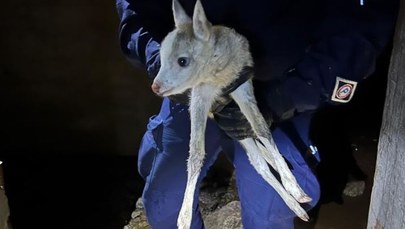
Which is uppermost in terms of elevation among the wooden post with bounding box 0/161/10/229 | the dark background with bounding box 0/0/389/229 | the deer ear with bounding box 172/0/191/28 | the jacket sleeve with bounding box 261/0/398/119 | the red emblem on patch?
the deer ear with bounding box 172/0/191/28

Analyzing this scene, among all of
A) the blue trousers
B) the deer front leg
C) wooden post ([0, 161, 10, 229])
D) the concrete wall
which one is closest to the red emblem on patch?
the blue trousers

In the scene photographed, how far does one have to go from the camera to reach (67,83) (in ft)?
7.39

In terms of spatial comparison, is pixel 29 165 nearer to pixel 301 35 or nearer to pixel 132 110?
pixel 132 110

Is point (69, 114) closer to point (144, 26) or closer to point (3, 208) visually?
point (3, 208)

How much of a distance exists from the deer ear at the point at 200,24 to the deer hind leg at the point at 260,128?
5.4 inches

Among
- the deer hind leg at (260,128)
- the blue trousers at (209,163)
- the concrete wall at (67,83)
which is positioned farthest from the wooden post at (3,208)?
the concrete wall at (67,83)

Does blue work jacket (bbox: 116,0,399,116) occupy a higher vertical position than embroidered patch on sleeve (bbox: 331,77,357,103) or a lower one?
higher

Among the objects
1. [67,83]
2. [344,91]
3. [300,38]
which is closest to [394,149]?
[344,91]

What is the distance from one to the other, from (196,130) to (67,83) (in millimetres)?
1226

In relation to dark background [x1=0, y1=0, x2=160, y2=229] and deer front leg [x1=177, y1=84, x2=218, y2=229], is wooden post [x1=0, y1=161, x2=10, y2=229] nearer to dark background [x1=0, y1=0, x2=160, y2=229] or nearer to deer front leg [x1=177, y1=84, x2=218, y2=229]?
deer front leg [x1=177, y1=84, x2=218, y2=229]

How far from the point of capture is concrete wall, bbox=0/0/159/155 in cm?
214

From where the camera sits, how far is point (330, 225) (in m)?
2.08

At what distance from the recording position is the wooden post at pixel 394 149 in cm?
118

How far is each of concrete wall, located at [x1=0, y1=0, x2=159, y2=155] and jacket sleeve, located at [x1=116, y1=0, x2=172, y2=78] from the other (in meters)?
0.77
